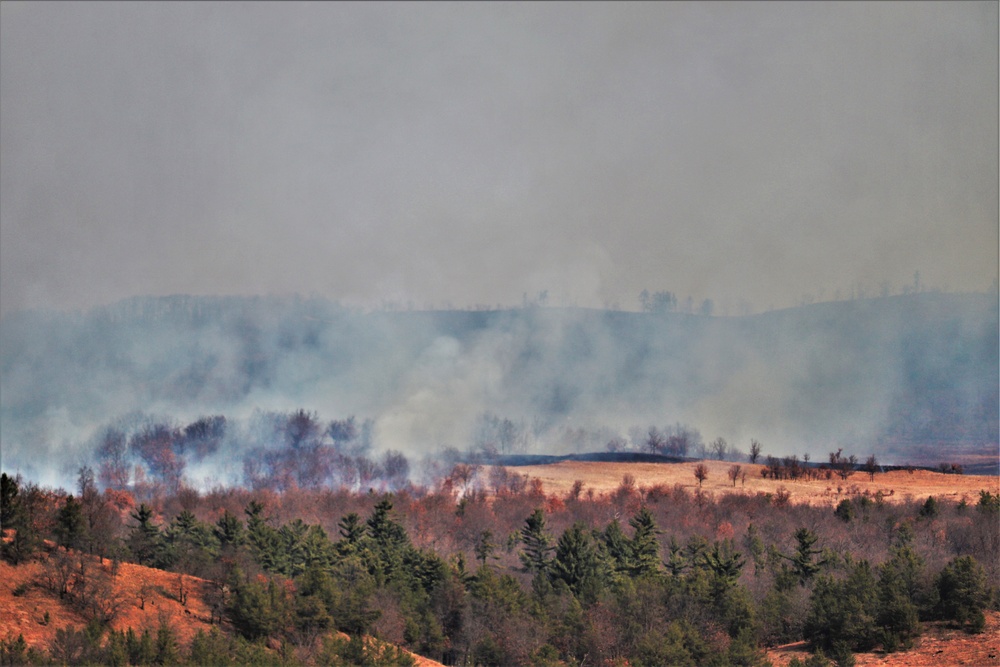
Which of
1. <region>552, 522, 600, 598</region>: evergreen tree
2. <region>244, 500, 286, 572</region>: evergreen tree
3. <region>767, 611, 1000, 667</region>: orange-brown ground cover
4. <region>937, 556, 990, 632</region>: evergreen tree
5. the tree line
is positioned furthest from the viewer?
<region>244, 500, 286, 572</region>: evergreen tree

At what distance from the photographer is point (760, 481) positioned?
91812mm

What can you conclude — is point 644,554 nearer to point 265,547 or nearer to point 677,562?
point 677,562

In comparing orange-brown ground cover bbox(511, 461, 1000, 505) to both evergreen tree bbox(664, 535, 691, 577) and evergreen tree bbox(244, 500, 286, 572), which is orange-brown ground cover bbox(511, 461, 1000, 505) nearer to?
evergreen tree bbox(664, 535, 691, 577)

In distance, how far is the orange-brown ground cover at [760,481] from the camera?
75.3m

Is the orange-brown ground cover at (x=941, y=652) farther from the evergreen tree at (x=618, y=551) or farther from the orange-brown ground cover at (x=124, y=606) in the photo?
the orange-brown ground cover at (x=124, y=606)

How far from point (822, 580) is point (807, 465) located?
68.0 meters

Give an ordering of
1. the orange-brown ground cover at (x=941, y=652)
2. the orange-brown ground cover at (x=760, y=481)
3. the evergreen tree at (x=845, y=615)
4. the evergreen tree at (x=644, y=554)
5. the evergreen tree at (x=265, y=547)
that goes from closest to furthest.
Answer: the orange-brown ground cover at (x=941, y=652), the evergreen tree at (x=845, y=615), the evergreen tree at (x=265, y=547), the evergreen tree at (x=644, y=554), the orange-brown ground cover at (x=760, y=481)

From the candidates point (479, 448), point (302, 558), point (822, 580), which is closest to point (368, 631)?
point (302, 558)

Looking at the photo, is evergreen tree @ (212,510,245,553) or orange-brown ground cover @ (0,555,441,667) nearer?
orange-brown ground cover @ (0,555,441,667)

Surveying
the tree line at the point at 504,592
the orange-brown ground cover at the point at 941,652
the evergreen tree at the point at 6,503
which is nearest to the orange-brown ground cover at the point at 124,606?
the tree line at the point at 504,592

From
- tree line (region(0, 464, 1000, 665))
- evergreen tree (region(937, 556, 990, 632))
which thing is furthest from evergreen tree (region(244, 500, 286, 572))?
evergreen tree (region(937, 556, 990, 632))

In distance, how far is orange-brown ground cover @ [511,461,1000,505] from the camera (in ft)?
247

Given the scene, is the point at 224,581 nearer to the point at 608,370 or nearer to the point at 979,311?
the point at 608,370

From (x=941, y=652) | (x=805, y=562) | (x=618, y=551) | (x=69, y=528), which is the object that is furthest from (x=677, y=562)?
(x=69, y=528)
